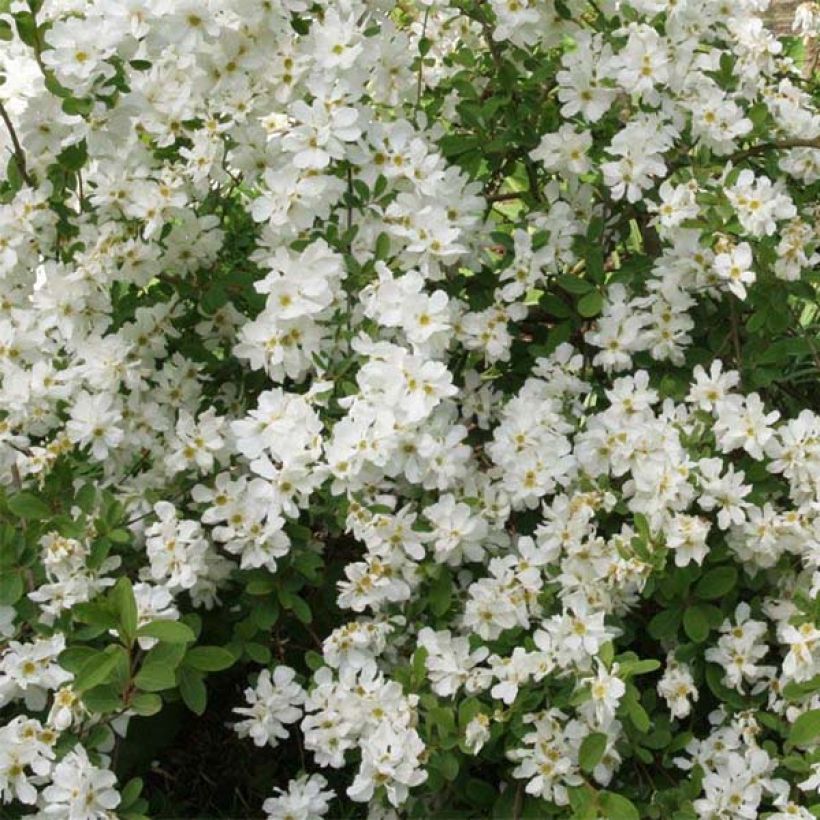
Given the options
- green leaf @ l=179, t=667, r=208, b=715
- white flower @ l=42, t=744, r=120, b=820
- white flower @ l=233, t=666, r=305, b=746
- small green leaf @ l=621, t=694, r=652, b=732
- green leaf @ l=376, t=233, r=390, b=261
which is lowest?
white flower @ l=233, t=666, r=305, b=746

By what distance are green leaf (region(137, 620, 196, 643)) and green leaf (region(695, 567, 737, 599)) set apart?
80cm

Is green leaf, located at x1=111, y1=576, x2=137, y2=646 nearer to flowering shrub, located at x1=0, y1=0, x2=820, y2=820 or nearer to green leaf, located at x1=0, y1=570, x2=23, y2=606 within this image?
flowering shrub, located at x1=0, y1=0, x2=820, y2=820

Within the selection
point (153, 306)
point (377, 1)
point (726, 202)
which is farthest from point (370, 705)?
point (377, 1)

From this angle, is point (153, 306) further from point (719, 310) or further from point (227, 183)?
point (719, 310)

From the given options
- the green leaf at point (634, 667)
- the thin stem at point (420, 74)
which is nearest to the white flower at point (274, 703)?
the green leaf at point (634, 667)

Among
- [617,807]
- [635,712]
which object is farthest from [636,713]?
[617,807]

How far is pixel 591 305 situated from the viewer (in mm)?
2484

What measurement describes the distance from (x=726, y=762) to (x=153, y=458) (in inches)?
40.6

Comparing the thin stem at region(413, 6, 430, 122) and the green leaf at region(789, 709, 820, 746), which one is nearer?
the green leaf at region(789, 709, 820, 746)

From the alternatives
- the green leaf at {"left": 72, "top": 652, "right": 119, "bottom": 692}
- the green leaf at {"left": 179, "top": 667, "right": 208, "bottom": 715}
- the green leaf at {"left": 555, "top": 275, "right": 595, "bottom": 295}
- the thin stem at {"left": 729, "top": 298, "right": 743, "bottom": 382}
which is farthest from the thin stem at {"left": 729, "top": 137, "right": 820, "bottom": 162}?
the green leaf at {"left": 72, "top": 652, "right": 119, "bottom": 692}

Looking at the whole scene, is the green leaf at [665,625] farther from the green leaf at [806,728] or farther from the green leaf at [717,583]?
the green leaf at [806,728]

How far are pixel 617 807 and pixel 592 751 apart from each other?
83mm

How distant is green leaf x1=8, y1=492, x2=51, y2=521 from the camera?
7.04 feet

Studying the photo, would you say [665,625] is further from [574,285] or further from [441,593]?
[574,285]
